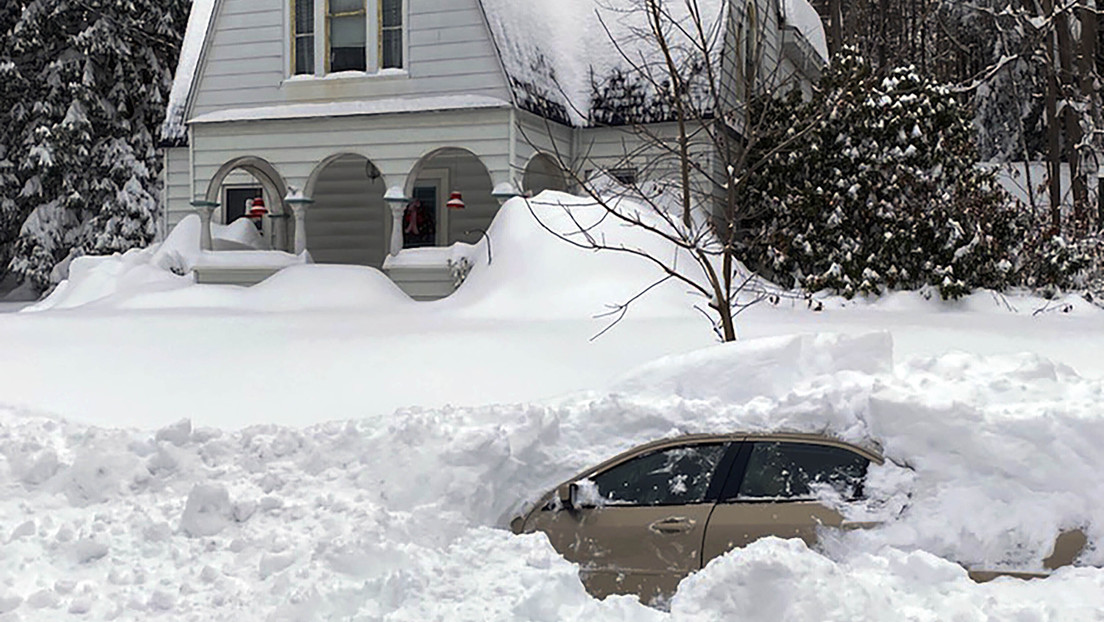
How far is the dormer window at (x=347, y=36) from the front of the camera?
17.2m

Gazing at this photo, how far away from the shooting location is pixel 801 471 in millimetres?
5273

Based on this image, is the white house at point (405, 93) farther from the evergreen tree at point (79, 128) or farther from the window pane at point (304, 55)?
the evergreen tree at point (79, 128)

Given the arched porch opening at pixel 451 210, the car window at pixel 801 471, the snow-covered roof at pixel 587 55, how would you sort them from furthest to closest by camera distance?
1. the arched porch opening at pixel 451 210
2. the snow-covered roof at pixel 587 55
3. the car window at pixel 801 471

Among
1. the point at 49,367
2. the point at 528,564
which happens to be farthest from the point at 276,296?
the point at 528,564

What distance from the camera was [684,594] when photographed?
4.96 metres

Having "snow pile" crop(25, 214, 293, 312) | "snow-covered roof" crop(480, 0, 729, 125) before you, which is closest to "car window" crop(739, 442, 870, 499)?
"snow-covered roof" crop(480, 0, 729, 125)

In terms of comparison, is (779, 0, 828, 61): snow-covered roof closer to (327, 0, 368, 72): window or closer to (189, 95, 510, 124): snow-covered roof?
(189, 95, 510, 124): snow-covered roof

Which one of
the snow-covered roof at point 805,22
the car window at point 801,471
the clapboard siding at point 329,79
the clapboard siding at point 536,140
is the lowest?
the car window at point 801,471

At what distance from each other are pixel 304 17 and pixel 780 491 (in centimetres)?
1453

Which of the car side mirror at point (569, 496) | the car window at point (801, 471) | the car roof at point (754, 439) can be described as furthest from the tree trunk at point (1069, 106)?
the car side mirror at point (569, 496)

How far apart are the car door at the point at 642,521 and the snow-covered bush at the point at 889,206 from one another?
10.5m

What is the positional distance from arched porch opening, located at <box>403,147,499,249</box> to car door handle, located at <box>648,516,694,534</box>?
15.2 m

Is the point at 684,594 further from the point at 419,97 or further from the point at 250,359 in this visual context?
the point at 419,97

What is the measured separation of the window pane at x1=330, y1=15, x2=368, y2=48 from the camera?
17.4 m
